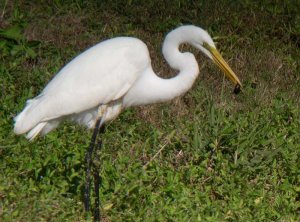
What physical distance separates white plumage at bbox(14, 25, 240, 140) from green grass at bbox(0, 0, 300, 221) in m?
A: 0.21

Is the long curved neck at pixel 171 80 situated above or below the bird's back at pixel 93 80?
below

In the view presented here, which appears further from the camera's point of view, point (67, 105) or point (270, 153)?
point (270, 153)

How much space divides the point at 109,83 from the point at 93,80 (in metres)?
0.10

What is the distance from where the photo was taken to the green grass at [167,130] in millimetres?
5348

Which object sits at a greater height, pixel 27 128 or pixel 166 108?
pixel 27 128

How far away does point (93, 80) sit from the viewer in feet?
18.5

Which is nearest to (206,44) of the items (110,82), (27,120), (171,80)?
(171,80)

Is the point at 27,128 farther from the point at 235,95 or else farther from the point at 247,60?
the point at 247,60

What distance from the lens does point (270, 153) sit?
6035 mm

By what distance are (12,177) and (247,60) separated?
3.08 m

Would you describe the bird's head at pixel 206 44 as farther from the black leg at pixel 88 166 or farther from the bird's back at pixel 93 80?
the black leg at pixel 88 166

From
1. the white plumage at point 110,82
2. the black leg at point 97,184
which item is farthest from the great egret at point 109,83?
the black leg at point 97,184

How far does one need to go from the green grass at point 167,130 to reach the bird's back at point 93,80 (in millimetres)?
247

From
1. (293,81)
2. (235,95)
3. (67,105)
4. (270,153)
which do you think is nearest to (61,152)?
(67,105)
